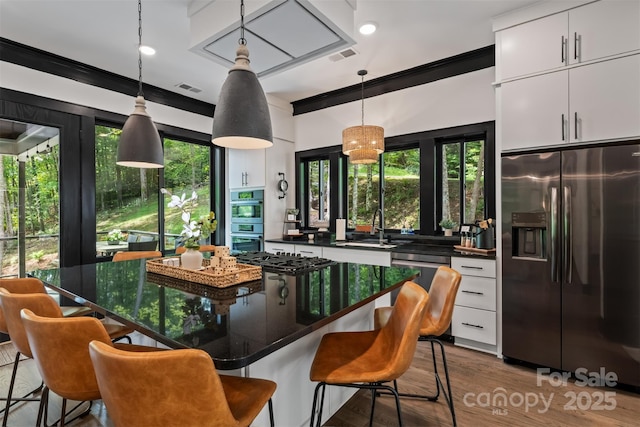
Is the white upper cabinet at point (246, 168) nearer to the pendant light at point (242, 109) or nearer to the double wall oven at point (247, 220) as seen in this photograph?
the double wall oven at point (247, 220)

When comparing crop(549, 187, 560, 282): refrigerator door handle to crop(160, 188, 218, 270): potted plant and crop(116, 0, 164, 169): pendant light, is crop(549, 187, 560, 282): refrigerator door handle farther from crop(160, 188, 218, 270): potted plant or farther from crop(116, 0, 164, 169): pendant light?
→ crop(116, 0, 164, 169): pendant light

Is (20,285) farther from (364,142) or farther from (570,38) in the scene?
(570,38)

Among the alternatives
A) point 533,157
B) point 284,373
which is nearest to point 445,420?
point 284,373

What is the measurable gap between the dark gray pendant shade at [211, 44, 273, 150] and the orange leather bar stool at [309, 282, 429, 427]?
1.06 metres

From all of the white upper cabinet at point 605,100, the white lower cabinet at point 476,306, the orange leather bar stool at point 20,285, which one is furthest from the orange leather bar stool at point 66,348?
the white upper cabinet at point 605,100

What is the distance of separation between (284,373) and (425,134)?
10.1ft

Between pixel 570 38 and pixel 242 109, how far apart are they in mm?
2550

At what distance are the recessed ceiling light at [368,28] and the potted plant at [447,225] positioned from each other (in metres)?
2.05

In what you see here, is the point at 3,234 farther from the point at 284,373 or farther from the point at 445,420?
the point at 445,420

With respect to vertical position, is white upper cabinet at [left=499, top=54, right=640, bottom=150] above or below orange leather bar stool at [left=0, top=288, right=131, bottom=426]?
above

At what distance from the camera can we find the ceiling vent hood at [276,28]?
2131 millimetres

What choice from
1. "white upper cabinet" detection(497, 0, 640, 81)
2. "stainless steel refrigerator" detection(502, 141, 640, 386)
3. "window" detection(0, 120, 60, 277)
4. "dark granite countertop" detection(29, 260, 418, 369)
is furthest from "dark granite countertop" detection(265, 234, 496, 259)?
"window" detection(0, 120, 60, 277)

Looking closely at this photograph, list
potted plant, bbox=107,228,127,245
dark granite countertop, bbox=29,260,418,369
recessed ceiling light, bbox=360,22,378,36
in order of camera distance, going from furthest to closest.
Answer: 1. potted plant, bbox=107,228,127,245
2. recessed ceiling light, bbox=360,22,378,36
3. dark granite countertop, bbox=29,260,418,369

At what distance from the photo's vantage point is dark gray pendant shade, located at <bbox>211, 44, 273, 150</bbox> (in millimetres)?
1584
